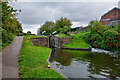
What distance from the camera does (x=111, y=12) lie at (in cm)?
4231

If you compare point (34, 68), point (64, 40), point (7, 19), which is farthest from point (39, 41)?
point (34, 68)

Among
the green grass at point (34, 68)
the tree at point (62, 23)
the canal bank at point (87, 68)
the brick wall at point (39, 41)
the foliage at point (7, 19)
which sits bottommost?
the canal bank at point (87, 68)

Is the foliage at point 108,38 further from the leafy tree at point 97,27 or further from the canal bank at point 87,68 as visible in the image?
the canal bank at point 87,68

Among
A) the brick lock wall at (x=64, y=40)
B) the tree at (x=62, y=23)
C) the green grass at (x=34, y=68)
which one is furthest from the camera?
the tree at (x=62, y=23)

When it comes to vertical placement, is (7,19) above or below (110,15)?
below

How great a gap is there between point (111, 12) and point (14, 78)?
1901 inches

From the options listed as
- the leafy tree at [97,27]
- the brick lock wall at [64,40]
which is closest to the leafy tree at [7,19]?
the brick lock wall at [64,40]

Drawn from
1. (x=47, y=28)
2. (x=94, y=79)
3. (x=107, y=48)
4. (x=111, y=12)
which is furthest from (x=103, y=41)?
(x=47, y=28)

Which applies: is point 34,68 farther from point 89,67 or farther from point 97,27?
point 97,27

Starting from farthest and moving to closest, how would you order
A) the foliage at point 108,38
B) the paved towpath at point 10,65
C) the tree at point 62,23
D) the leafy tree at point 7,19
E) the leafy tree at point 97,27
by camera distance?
the tree at point 62,23 < the leafy tree at point 97,27 < the foliage at point 108,38 < the leafy tree at point 7,19 < the paved towpath at point 10,65

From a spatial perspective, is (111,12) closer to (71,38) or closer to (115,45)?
(71,38)

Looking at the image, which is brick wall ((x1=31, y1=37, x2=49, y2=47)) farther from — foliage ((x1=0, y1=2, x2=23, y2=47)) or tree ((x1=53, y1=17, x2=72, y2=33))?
tree ((x1=53, y1=17, x2=72, y2=33))

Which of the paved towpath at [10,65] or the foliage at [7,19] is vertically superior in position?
the foliage at [7,19]

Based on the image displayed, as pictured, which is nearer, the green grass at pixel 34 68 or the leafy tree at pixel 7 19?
the green grass at pixel 34 68
